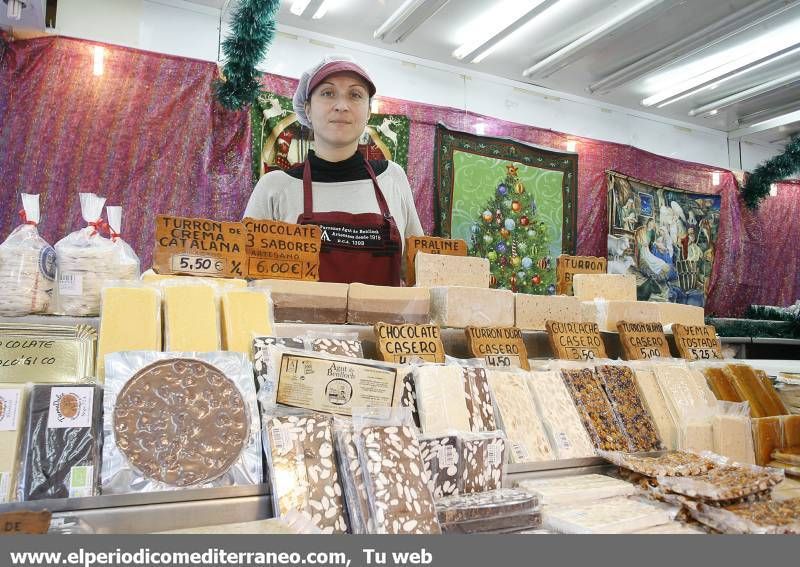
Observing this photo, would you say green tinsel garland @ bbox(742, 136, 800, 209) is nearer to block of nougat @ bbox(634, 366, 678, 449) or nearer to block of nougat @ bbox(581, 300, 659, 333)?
block of nougat @ bbox(581, 300, 659, 333)

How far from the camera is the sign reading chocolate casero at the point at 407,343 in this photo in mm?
1971

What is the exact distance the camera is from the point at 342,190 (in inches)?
161

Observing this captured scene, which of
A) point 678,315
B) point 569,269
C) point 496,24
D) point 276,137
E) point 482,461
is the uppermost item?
point 496,24

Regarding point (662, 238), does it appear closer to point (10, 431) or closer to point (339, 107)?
point (339, 107)

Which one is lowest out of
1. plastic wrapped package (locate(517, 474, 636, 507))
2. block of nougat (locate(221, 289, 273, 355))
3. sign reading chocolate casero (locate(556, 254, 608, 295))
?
plastic wrapped package (locate(517, 474, 636, 507))

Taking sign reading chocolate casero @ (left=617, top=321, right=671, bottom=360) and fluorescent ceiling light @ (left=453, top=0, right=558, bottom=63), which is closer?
sign reading chocolate casero @ (left=617, top=321, right=671, bottom=360)

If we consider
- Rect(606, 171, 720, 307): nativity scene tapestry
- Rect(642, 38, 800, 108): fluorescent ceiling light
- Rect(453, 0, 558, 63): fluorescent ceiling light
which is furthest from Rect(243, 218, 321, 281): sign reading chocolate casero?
Rect(642, 38, 800, 108): fluorescent ceiling light

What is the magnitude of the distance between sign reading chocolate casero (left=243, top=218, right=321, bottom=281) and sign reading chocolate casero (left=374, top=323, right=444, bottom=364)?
1.45 feet

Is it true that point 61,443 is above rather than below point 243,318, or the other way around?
below

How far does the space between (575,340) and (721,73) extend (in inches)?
151

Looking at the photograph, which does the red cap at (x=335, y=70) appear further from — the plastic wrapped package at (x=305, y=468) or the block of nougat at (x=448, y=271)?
the plastic wrapped package at (x=305, y=468)

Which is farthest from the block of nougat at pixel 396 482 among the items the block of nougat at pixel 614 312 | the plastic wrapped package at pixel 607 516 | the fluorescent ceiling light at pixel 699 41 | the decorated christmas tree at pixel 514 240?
the fluorescent ceiling light at pixel 699 41

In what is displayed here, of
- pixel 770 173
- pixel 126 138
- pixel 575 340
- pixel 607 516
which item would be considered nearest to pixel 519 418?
pixel 607 516

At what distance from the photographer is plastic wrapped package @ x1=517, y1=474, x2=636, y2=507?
1536 mm
